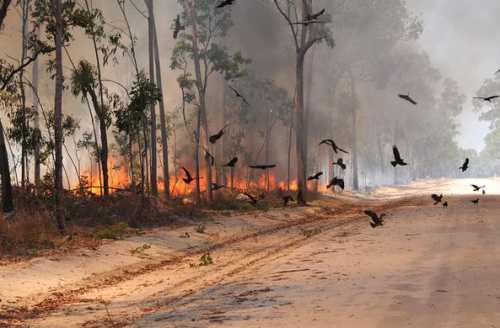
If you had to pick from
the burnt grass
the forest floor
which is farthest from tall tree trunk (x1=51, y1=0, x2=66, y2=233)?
the forest floor

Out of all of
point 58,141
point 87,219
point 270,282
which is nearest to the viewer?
point 270,282

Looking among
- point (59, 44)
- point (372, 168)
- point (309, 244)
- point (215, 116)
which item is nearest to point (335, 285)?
point (309, 244)

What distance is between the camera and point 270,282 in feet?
42.9

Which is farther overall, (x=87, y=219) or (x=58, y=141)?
(x=87, y=219)

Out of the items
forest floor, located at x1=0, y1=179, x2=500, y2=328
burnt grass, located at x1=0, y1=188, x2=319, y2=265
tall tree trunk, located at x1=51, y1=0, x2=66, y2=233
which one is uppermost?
tall tree trunk, located at x1=51, y1=0, x2=66, y2=233

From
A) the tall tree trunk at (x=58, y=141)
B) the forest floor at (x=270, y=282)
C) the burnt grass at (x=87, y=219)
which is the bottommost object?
the forest floor at (x=270, y=282)

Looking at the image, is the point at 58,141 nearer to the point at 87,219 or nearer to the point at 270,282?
the point at 87,219

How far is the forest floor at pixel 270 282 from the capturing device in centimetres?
984

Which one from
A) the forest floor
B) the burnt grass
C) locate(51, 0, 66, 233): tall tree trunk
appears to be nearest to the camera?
the forest floor

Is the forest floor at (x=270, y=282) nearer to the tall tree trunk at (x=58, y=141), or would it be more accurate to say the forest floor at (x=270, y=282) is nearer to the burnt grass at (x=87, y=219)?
the burnt grass at (x=87, y=219)

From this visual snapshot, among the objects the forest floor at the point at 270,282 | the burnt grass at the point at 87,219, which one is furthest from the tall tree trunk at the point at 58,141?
the forest floor at the point at 270,282

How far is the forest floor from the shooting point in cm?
984

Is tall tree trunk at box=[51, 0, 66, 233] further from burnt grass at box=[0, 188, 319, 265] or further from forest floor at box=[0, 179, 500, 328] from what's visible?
forest floor at box=[0, 179, 500, 328]

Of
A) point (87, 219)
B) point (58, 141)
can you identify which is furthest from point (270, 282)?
point (87, 219)
